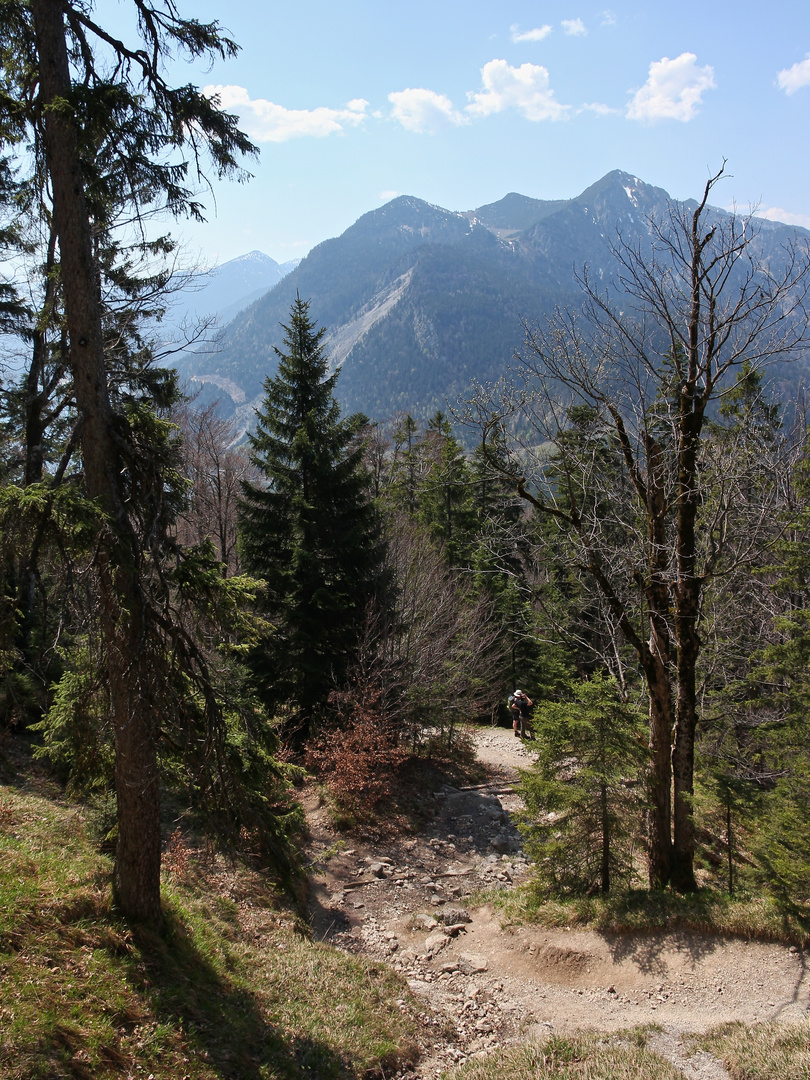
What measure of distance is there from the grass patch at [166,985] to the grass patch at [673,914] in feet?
8.75

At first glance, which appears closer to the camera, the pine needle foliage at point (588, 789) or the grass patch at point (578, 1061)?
the grass patch at point (578, 1061)

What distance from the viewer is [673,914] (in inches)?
323

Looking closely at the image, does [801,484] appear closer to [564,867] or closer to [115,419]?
[564,867]

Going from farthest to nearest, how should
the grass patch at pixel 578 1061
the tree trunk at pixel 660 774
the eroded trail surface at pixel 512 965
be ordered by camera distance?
the tree trunk at pixel 660 774, the eroded trail surface at pixel 512 965, the grass patch at pixel 578 1061

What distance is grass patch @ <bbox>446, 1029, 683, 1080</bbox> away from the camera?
5.69 metres

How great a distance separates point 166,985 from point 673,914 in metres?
6.52

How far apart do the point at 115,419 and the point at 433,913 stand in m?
9.43

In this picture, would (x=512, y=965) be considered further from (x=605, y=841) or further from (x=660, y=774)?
(x=660, y=774)

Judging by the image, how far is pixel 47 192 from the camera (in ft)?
19.4

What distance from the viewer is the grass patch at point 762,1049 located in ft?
17.6

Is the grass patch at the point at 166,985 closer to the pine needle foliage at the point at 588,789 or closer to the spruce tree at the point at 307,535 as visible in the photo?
the pine needle foliage at the point at 588,789

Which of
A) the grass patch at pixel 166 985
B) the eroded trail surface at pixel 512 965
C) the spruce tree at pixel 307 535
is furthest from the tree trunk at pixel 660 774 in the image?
the spruce tree at pixel 307 535

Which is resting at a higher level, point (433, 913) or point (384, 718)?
point (384, 718)

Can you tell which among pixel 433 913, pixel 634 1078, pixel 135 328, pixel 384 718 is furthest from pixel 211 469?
pixel 634 1078
